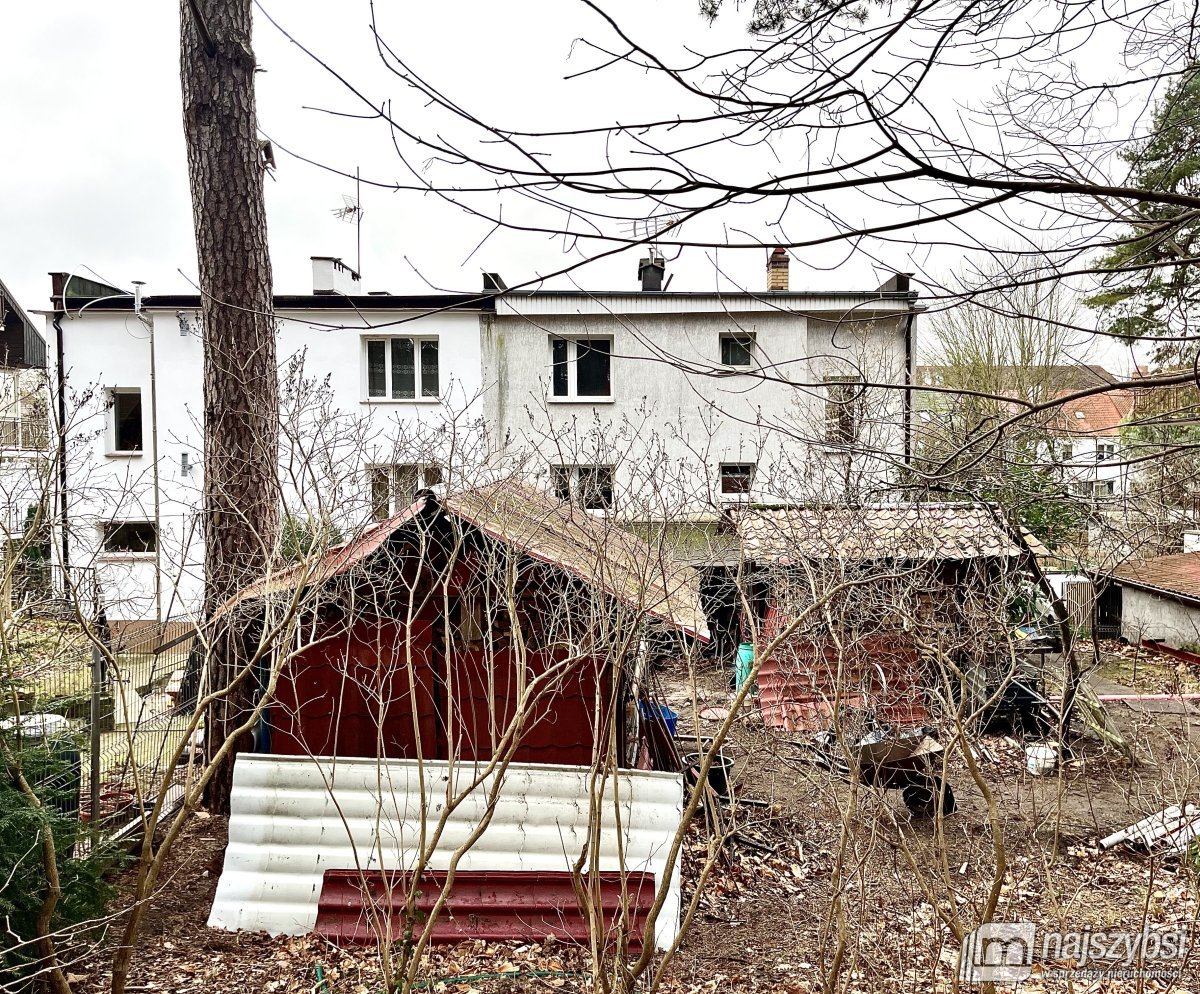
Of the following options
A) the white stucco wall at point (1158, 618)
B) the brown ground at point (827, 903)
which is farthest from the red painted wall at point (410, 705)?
the white stucco wall at point (1158, 618)

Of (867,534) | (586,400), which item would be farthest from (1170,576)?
(867,534)

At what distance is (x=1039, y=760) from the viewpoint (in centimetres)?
1111

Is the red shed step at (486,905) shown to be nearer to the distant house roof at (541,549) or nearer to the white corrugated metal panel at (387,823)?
the white corrugated metal panel at (387,823)

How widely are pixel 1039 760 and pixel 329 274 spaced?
60.3 ft

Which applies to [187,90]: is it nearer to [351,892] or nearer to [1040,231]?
[351,892]

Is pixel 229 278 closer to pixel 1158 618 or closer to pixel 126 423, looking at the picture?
pixel 126 423

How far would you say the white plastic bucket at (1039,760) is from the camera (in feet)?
36.1

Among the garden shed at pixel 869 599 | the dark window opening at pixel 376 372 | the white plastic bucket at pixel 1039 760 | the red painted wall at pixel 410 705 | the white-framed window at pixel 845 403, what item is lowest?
the white plastic bucket at pixel 1039 760

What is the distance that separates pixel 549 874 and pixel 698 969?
1.35 meters

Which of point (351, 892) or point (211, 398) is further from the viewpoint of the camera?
point (211, 398)

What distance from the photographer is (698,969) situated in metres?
6.74

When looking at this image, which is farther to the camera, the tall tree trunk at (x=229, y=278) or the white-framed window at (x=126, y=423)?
the white-framed window at (x=126, y=423)

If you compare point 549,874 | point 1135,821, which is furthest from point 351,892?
point 1135,821

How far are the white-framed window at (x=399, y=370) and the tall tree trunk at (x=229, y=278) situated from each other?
457 inches
